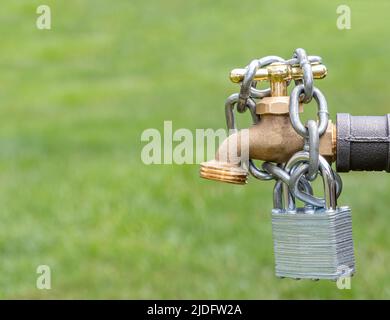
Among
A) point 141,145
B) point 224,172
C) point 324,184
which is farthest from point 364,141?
point 141,145

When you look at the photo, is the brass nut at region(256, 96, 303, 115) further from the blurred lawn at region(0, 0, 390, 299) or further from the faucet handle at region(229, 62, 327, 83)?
the blurred lawn at region(0, 0, 390, 299)

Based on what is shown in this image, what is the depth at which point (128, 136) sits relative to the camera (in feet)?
27.0

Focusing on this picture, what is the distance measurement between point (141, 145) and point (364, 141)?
625 centimetres

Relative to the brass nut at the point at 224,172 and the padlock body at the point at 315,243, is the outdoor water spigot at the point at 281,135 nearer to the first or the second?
the brass nut at the point at 224,172

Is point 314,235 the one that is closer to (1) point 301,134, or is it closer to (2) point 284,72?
(1) point 301,134

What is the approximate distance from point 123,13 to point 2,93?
189 inches

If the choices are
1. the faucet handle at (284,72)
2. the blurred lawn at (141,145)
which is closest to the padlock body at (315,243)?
the faucet handle at (284,72)

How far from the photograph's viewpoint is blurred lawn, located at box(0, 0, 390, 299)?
17.1 feet

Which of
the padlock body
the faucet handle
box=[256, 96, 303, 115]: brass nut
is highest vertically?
the faucet handle

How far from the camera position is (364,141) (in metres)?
1.63

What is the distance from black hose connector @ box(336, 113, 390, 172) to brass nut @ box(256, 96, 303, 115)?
0.31 feet

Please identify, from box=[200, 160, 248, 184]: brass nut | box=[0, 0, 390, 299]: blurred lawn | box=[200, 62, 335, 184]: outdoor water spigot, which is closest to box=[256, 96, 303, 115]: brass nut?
box=[200, 62, 335, 184]: outdoor water spigot

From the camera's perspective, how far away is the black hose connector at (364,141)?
162cm

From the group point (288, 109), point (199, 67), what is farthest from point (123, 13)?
point (288, 109)
